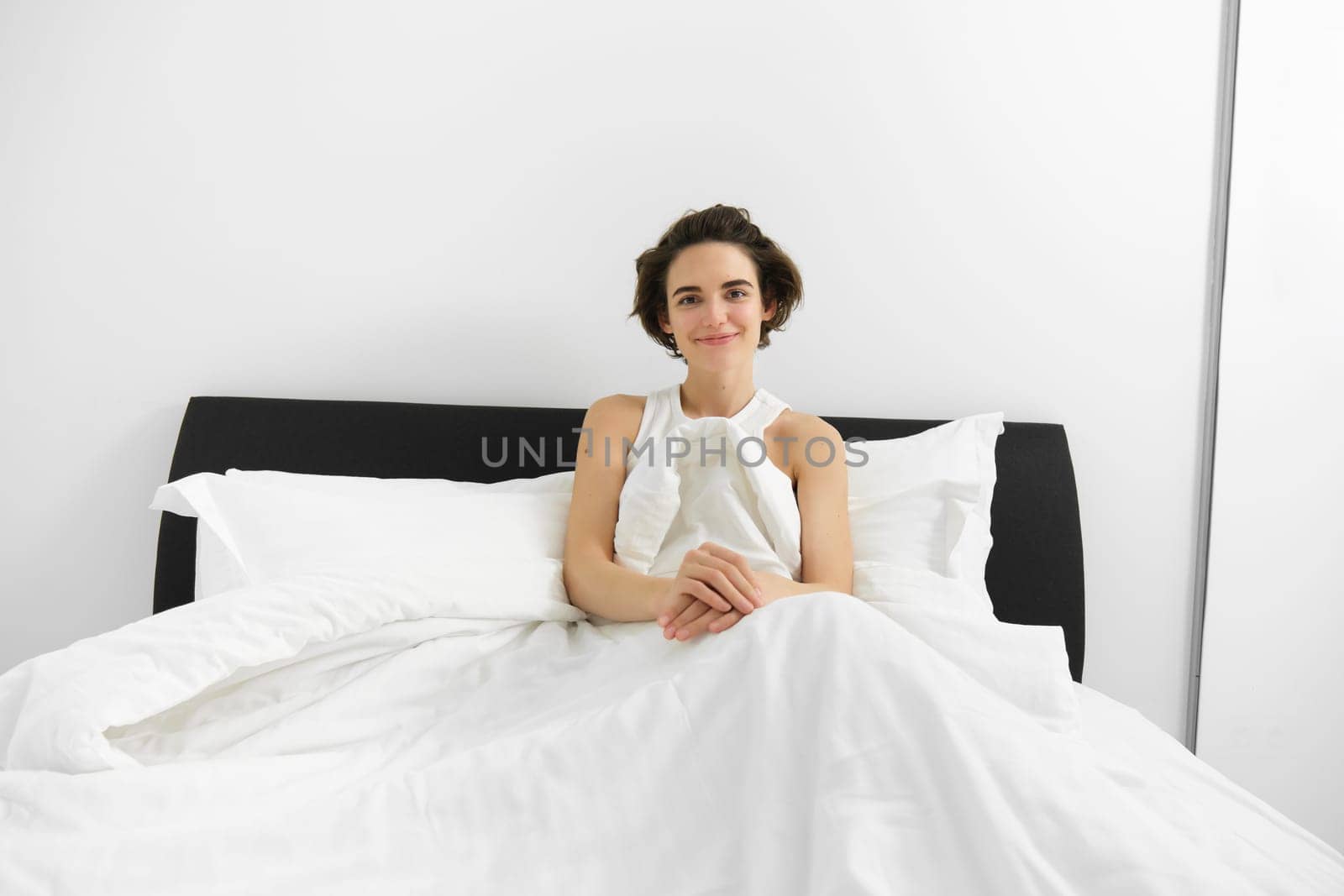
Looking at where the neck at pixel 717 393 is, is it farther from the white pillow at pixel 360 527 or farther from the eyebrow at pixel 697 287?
the white pillow at pixel 360 527

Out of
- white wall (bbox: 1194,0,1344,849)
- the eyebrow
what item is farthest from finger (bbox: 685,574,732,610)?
white wall (bbox: 1194,0,1344,849)

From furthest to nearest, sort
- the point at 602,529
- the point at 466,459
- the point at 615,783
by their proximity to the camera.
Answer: the point at 466,459 → the point at 602,529 → the point at 615,783

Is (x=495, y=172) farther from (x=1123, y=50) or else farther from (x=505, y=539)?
(x=1123, y=50)

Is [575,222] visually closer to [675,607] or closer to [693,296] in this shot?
[693,296]

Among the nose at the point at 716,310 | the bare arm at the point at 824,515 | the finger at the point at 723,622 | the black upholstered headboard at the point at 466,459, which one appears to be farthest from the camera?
the black upholstered headboard at the point at 466,459

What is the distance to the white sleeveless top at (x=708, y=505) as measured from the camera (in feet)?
4.59

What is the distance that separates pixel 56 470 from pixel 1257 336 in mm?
2574

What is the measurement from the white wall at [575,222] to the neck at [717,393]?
9.0 inches

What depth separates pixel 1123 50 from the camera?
186 cm

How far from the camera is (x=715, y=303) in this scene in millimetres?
1542

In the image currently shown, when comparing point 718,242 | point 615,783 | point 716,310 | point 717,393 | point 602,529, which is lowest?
point 615,783

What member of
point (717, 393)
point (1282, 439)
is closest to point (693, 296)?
point (717, 393)

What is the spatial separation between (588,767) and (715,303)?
91 cm

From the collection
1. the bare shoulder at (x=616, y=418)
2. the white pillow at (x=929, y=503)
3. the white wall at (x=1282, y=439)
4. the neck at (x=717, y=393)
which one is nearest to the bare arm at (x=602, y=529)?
the bare shoulder at (x=616, y=418)
